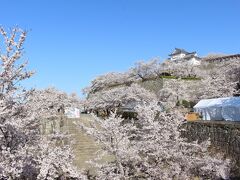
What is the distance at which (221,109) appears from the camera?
23.1m

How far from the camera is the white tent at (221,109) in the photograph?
2198cm

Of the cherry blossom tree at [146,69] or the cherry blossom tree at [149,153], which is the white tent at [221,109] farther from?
the cherry blossom tree at [146,69]

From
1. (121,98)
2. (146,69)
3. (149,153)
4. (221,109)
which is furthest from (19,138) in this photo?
(146,69)

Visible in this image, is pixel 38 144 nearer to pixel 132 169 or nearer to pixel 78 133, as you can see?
A: pixel 132 169

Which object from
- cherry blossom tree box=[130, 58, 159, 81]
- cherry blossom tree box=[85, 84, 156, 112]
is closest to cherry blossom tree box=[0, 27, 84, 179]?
cherry blossom tree box=[85, 84, 156, 112]

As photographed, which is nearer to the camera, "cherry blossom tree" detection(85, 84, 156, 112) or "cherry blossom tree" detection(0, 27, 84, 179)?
"cherry blossom tree" detection(0, 27, 84, 179)

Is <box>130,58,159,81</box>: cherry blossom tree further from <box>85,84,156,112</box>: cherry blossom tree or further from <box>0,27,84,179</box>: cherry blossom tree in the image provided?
<box>0,27,84,179</box>: cherry blossom tree

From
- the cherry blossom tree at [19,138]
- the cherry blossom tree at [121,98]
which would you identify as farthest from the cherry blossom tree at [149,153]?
the cherry blossom tree at [121,98]

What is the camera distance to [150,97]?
106ft

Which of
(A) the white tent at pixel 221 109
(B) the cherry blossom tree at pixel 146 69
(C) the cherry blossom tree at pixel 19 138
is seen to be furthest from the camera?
(B) the cherry blossom tree at pixel 146 69

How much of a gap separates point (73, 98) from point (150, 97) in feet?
50.1

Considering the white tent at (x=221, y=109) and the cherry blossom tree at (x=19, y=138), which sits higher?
the white tent at (x=221, y=109)

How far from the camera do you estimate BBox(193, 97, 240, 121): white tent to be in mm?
21984

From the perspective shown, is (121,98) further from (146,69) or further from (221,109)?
(221,109)
